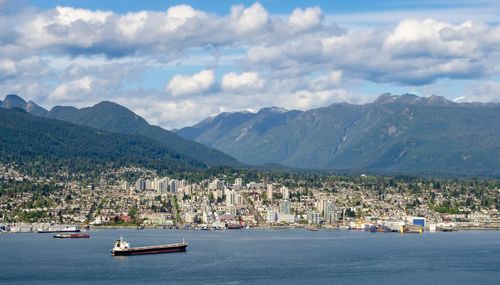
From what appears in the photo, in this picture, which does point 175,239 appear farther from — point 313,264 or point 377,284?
point 377,284

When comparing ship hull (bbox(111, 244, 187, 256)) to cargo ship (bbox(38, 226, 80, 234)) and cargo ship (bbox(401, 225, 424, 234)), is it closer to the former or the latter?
cargo ship (bbox(38, 226, 80, 234))

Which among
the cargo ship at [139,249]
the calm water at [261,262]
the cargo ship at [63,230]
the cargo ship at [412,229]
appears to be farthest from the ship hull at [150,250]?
the cargo ship at [412,229]

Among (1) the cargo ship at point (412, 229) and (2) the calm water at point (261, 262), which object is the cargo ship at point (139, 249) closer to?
(2) the calm water at point (261, 262)

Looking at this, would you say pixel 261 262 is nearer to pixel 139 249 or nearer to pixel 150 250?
pixel 139 249

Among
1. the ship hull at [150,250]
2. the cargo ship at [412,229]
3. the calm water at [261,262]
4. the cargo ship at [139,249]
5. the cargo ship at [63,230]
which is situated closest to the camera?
the calm water at [261,262]

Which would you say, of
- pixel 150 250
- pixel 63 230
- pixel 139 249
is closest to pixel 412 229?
pixel 63 230

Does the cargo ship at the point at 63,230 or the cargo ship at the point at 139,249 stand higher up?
the cargo ship at the point at 63,230
